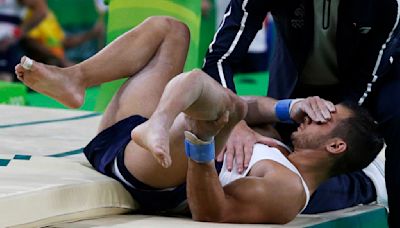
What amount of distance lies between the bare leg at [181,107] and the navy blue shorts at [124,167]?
0.39m

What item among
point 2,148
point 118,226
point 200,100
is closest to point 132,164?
point 118,226

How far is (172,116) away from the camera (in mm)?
2363

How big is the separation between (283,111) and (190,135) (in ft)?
2.20

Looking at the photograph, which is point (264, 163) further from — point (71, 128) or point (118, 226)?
point (71, 128)

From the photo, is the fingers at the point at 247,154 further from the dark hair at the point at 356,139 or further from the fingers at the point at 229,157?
the dark hair at the point at 356,139

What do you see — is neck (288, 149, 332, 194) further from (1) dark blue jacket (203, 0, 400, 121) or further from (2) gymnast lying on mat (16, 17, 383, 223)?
(1) dark blue jacket (203, 0, 400, 121)

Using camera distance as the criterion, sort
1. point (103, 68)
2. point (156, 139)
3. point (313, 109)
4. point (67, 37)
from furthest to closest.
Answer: point (67, 37) < point (103, 68) < point (313, 109) < point (156, 139)

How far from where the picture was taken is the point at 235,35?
10.7ft

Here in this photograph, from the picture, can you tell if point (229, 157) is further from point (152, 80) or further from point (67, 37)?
point (67, 37)

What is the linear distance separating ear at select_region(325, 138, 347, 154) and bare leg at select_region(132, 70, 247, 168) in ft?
1.47

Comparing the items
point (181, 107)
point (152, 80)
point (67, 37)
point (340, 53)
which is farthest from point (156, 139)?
point (67, 37)

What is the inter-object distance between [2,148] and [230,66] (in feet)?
2.65

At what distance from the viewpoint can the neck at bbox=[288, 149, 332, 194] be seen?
9.44 ft

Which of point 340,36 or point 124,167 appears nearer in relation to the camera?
point 124,167
